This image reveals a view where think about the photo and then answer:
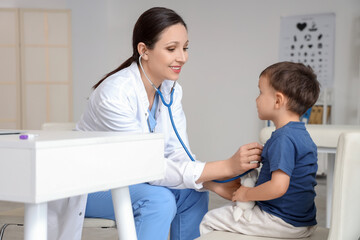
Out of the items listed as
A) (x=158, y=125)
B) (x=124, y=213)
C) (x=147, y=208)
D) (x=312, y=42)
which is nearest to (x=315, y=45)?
(x=312, y=42)

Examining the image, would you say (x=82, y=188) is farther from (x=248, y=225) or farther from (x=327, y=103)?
(x=327, y=103)

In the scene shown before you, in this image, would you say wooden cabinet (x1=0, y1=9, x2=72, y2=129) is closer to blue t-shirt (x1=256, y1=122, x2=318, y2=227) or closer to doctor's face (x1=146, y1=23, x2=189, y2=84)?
doctor's face (x1=146, y1=23, x2=189, y2=84)

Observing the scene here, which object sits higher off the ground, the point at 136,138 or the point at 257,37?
the point at 257,37

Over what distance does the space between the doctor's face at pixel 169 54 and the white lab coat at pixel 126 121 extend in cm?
8

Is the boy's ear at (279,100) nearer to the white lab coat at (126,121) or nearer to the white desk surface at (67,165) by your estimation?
the white lab coat at (126,121)

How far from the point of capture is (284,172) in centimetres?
126

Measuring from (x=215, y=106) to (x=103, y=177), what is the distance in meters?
4.63

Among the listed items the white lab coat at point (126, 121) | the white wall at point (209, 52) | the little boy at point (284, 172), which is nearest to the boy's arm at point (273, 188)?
the little boy at point (284, 172)

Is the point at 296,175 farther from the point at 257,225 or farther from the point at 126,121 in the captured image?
the point at 126,121

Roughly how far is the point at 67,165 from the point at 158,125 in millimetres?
948

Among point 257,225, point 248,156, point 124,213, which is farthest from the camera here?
point 248,156

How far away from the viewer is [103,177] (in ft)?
3.06

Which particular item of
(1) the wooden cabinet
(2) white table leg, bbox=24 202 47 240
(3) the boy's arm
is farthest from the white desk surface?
(1) the wooden cabinet

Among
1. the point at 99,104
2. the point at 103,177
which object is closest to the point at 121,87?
the point at 99,104
